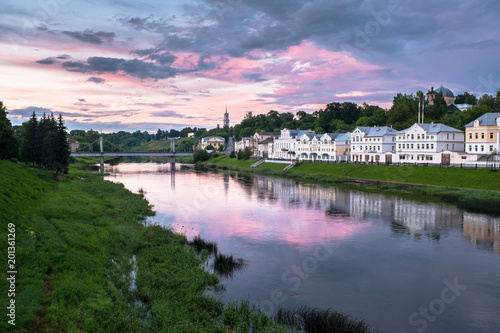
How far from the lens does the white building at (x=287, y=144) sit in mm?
102669

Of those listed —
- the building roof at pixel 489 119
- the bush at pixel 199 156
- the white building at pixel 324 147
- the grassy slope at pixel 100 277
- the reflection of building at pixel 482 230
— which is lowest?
the reflection of building at pixel 482 230

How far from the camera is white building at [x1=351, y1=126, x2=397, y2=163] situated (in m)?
76.2

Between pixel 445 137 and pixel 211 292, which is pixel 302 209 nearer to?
pixel 211 292

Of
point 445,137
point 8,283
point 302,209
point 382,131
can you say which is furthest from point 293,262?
point 382,131

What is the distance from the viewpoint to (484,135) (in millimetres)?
57219

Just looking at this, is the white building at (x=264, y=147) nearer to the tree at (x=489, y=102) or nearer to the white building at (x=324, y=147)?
the white building at (x=324, y=147)

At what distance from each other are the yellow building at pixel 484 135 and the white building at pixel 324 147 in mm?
30092

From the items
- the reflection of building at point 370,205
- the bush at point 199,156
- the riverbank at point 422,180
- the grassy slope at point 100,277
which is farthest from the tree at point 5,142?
the bush at point 199,156

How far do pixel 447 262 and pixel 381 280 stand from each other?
572cm

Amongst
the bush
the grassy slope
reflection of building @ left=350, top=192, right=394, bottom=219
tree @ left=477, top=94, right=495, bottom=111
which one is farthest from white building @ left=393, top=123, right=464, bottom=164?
the bush

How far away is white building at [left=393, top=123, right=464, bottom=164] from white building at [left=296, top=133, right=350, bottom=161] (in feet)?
61.6

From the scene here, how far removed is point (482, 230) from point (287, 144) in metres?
78.0

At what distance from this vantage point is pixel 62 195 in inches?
1390

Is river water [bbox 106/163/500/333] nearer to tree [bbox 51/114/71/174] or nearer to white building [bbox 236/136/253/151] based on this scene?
tree [bbox 51/114/71/174]
